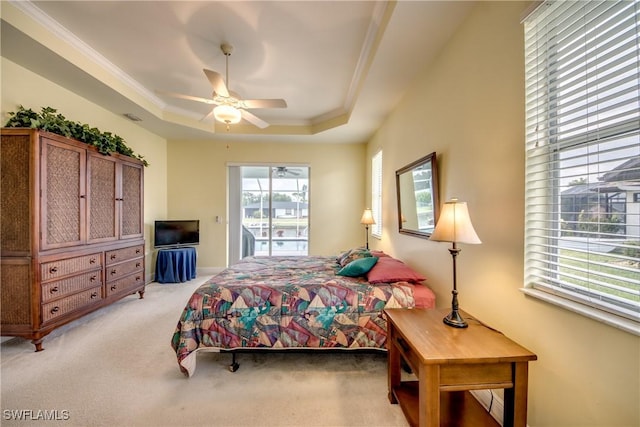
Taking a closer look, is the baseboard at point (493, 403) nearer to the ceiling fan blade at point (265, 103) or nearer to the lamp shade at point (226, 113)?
the ceiling fan blade at point (265, 103)

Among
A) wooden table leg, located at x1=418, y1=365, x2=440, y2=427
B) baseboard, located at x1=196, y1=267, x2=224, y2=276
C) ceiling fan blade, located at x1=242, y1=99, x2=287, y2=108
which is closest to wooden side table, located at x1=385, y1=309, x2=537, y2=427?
wooden table leg, located at x1=418, y1=365, x2=440, y2=427

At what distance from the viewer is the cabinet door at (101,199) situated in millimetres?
2932

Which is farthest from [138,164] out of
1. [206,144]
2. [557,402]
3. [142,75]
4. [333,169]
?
[557,402]

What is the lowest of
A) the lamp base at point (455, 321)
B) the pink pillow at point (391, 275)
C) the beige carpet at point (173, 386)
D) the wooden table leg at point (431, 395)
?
the beige carpet at point (173, 386)

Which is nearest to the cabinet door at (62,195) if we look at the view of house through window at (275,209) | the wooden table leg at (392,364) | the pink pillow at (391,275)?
the view of house through window at (275,209)

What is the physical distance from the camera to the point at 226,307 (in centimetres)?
209

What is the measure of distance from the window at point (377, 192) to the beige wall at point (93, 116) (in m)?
4.09

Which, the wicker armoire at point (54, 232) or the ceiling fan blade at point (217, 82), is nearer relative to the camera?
the ceiling fan blade at point (217, 82)

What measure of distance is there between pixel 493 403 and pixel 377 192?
3346 millimetres

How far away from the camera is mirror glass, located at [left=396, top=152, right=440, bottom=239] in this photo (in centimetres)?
231

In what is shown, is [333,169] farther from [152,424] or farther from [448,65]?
[152,424]

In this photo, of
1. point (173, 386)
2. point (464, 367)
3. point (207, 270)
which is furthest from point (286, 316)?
point (207, 270)

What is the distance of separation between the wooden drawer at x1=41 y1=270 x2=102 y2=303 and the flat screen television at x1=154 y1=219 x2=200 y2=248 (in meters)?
1.58

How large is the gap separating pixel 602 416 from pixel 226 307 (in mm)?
2167
